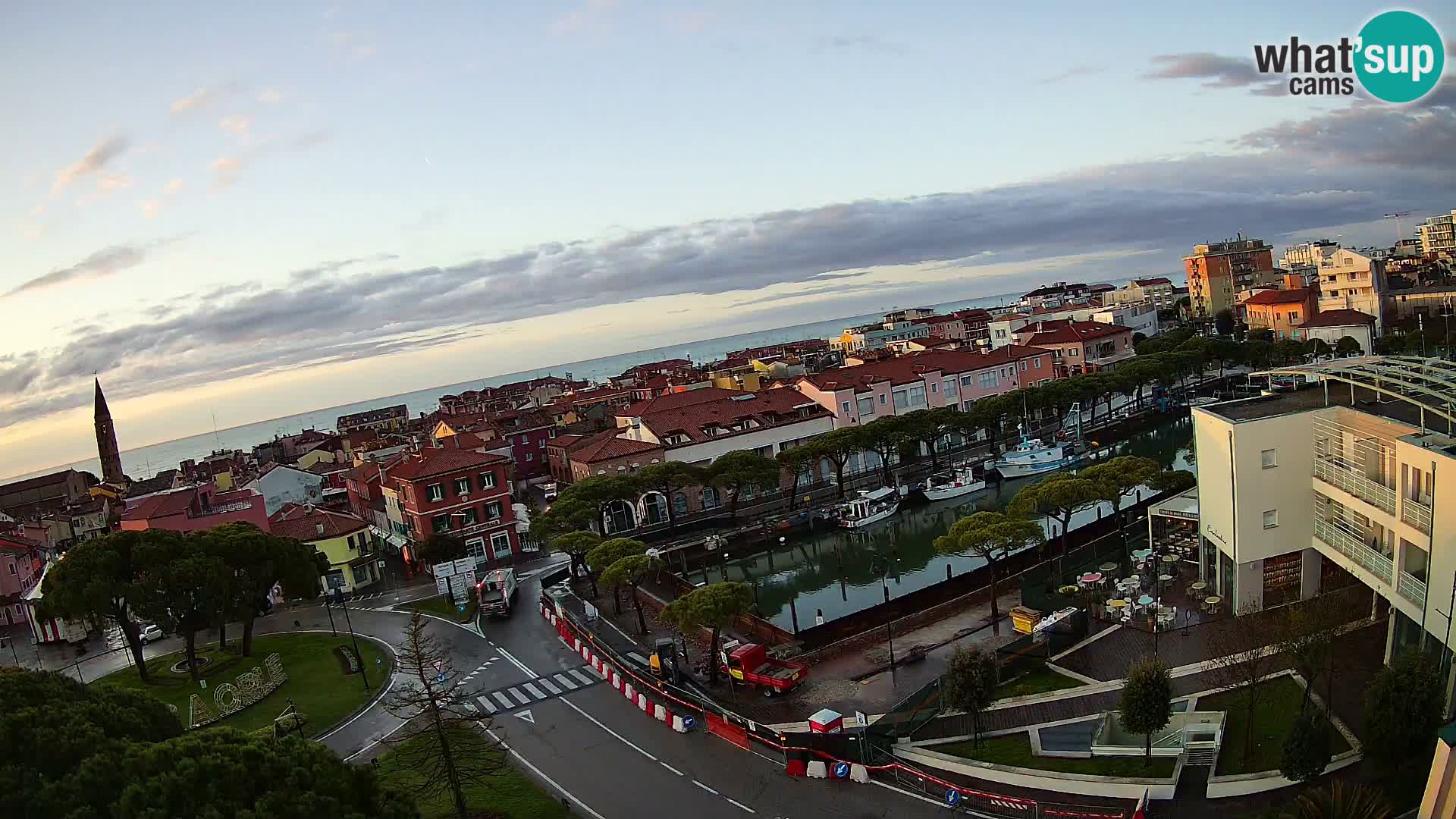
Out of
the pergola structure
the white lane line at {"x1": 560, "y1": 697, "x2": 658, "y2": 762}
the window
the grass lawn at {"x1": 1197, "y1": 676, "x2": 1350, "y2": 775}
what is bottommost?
the window

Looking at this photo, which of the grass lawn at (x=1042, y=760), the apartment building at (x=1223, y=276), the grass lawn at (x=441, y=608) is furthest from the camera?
the apartment building at (x=1223, y=276)

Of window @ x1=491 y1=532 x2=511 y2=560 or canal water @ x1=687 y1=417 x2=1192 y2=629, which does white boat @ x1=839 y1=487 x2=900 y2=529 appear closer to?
canal water @ x1=687 y1=417 x2=1192 y2=629

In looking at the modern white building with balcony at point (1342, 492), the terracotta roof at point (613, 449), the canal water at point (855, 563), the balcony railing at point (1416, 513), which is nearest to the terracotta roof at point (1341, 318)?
the canal water at point (855, 563)

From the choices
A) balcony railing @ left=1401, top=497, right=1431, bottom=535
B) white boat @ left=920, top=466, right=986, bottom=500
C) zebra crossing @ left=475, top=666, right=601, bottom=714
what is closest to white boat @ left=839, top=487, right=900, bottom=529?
white boat @ left=920, top=466, right=986, bottom=500

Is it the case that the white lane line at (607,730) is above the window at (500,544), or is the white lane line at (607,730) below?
above

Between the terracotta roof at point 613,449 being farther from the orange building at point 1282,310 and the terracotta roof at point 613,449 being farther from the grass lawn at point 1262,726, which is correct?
the orange building at point 1282,310

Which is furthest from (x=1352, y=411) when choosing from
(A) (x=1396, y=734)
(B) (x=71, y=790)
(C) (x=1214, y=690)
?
(B) (x=71, y=790)

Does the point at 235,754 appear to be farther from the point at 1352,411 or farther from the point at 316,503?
the point at 316,503

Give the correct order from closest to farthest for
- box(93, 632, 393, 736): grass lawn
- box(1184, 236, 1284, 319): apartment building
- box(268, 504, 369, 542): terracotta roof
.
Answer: box(93, 632, 393, 736): grass lawn
box(268, 504, 369, 542): terracotta roof
box(1184, 236, 1284, 319): apartment building
